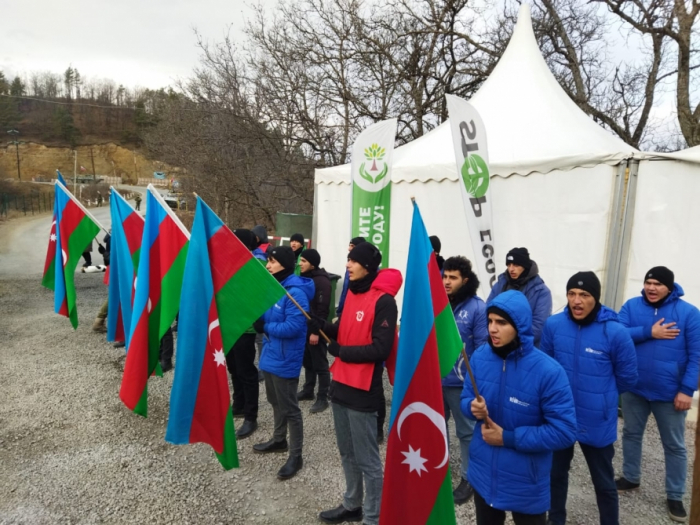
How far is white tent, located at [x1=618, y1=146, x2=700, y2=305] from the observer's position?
4387mm

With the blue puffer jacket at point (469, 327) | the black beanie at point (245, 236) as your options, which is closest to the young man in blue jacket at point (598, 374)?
the blue puffer jacket at point (469, 327)

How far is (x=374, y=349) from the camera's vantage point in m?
2.68

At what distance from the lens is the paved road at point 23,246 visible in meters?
13.5

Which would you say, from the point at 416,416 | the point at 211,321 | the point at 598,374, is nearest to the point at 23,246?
the point at 211,321

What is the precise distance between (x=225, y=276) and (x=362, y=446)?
1.44m

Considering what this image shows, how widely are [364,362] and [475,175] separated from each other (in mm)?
3132

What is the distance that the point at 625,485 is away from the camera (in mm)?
3363

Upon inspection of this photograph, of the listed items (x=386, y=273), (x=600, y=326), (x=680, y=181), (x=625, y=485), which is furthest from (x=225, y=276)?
(x=680, y=181)

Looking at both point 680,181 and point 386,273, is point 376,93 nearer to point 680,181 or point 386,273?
point 680,181

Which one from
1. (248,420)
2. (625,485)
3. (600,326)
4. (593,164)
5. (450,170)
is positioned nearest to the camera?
(600,326)

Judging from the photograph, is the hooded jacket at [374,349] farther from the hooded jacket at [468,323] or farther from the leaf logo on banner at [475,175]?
the leaf logo on banner at [475,175]

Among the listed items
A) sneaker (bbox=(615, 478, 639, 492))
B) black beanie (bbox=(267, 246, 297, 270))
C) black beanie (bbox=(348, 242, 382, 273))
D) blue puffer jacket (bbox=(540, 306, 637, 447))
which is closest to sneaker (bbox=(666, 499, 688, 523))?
sneaker (bbox=(615, 478, 639, 492))

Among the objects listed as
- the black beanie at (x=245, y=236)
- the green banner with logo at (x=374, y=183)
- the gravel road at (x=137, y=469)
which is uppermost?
the green banner with logo at (x=374, y=183)

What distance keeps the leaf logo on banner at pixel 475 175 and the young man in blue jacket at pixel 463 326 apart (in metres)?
2.01
